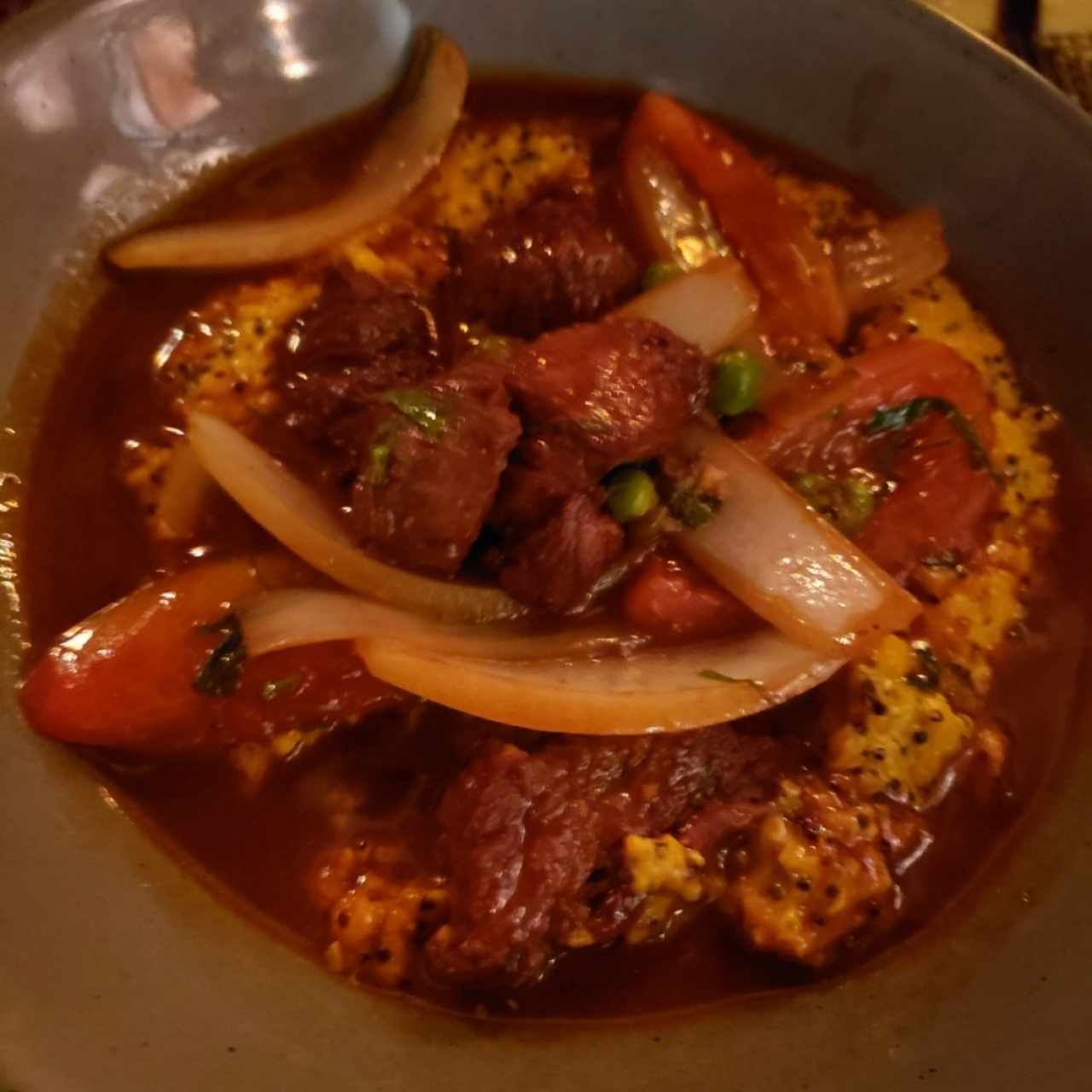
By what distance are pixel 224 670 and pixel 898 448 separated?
1866 millimetres

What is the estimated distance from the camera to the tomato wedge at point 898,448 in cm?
293

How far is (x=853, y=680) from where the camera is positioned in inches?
108

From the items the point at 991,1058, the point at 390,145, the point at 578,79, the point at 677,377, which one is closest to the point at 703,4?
the point at 578,79

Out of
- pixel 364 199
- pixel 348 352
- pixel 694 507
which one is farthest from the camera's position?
pixel 364 199

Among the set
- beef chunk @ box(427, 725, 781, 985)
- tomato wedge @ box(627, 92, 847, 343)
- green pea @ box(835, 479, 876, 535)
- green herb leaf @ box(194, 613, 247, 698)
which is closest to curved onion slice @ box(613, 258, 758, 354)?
tomato wedge @ box(627, 92, 847, 343)

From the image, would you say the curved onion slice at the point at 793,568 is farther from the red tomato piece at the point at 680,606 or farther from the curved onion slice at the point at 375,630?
the curved onion slice at the point at 375,630

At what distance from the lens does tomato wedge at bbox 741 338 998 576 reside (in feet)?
9.62

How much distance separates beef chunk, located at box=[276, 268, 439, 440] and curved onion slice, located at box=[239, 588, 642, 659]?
1.66 feet

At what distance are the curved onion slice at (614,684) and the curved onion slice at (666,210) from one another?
120 centimetres

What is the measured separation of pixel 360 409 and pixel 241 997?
1.38 meters

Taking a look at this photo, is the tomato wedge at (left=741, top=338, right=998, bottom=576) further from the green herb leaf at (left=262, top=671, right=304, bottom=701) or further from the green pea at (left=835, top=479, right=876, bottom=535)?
the green herb leaf at (left=262, top=671, right=304, bottom=701)

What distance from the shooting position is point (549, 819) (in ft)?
8.21

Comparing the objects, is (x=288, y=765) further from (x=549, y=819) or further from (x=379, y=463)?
(x=379, y=463)

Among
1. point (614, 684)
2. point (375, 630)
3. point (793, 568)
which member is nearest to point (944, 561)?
point (793, 568)
